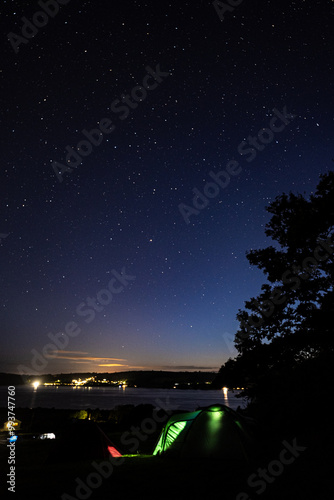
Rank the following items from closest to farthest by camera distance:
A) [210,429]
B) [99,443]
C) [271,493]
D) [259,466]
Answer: [271,493], [259,466], [210,429], [99,443]

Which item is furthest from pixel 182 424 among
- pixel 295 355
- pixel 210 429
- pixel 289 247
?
pixel 289 247

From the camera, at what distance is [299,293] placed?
17406 mm

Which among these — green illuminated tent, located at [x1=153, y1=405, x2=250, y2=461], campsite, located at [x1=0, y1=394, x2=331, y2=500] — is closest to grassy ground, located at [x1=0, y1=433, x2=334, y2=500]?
campsite, located at [x1=0, y1=394, x2=331, y2=500]

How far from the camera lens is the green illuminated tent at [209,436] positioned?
11.6 metres

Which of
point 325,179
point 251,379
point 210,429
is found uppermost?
point 325,179

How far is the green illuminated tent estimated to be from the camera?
11.6 metres

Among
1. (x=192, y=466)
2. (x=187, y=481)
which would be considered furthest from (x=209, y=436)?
(x=187, y=481)

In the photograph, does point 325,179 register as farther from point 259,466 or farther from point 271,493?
point 271,493

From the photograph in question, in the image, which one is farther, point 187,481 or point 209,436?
point 209,436

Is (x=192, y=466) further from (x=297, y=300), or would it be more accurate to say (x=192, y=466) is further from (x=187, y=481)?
(x=297, y=300)

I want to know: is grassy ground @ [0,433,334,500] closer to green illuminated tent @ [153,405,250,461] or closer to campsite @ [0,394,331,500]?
campsite @ [0,394,331,500]

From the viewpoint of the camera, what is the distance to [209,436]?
39.4 ft

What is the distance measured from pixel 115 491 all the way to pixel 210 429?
16.3ft

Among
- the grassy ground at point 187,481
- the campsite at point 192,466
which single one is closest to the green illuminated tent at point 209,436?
the campsite at point 192,466
